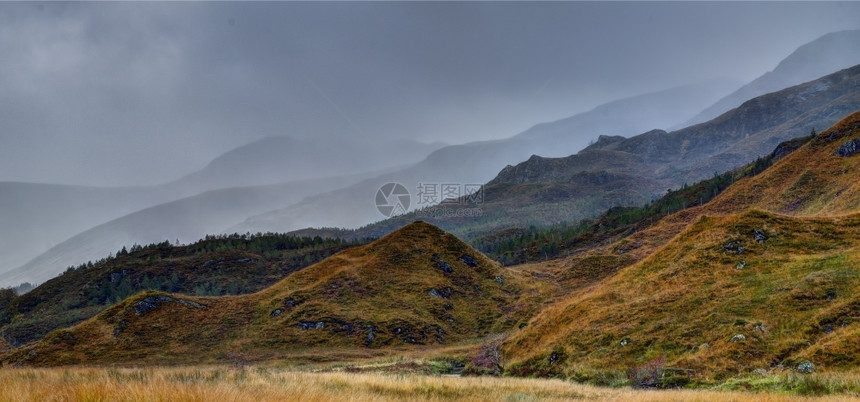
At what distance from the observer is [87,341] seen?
192 feet

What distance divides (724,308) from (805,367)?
8.89 meters

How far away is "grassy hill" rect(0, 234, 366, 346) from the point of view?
4717 inches

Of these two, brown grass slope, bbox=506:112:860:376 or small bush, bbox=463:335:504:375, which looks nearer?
brown grass slope, bbox=506:112:860:376

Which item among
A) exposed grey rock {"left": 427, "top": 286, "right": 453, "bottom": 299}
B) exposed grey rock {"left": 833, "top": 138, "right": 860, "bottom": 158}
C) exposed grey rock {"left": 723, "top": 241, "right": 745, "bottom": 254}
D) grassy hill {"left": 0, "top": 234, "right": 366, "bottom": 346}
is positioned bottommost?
exposed grey rock {"left": 427, "top": 286, "right": 453, "bottom": 299}

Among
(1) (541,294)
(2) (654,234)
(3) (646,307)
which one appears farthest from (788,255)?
(2) (654,234)

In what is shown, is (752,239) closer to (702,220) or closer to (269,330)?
(702,220)

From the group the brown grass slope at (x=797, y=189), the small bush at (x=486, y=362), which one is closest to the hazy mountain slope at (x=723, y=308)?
the small bush at (x=486, y=362)

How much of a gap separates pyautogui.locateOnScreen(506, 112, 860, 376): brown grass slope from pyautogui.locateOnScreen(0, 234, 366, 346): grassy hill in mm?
116546

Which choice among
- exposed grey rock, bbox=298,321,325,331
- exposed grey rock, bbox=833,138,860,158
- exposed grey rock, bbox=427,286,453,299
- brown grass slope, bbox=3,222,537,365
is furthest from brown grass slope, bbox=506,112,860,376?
exposed grey rock, bbox=833,138,860,158

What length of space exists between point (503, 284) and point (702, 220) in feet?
137

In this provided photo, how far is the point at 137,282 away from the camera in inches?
5576

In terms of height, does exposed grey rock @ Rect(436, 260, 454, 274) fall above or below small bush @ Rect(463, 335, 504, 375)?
above

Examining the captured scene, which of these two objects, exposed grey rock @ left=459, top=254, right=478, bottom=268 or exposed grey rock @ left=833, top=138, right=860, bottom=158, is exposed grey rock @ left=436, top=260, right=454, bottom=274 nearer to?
exposed grey rock @ left=459, top=254, right=478, bottom=268

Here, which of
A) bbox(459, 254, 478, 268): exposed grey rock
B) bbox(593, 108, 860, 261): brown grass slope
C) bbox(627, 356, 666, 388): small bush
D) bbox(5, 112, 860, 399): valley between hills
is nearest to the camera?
bbox(627, 356, 666, 388): small bush
